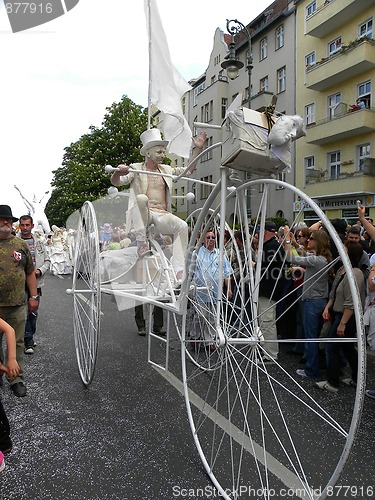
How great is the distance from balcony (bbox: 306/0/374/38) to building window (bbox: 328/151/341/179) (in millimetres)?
5993

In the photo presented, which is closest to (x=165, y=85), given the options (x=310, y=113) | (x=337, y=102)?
(x=337, y=102)

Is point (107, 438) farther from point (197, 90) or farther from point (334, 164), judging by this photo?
point (197, 90)

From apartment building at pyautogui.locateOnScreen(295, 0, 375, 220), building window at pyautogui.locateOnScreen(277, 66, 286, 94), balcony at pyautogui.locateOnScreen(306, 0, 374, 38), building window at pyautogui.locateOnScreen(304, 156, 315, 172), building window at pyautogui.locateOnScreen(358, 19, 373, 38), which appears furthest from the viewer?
building window at pyautogui.locateOnScreen(277, 66, 286, 94)

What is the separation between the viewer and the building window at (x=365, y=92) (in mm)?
21031

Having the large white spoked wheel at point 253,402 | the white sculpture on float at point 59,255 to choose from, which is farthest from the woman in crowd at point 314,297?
the white sculpture on float at point 59,255

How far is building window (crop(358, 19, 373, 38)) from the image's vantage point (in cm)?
2088

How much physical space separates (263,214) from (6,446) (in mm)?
2286

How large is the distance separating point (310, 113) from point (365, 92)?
3706 mm

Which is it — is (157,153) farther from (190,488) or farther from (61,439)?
(190,488)

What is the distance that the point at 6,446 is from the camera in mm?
3119

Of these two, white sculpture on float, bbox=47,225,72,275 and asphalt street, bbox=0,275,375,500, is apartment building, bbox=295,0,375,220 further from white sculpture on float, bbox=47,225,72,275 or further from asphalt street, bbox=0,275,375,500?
asphalt street, bbox=0,275,375,500

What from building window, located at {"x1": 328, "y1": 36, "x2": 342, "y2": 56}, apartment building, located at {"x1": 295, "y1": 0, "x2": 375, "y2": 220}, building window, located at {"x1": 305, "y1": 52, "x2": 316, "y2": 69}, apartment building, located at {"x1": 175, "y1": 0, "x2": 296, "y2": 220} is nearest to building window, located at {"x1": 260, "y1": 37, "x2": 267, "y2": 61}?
apartment building, located at {"x1": 175, "y1": 0, "x2": 296, "y2": 220}

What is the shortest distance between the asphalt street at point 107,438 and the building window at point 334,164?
729 inches

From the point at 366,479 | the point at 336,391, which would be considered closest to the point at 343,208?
the point at 336,391
